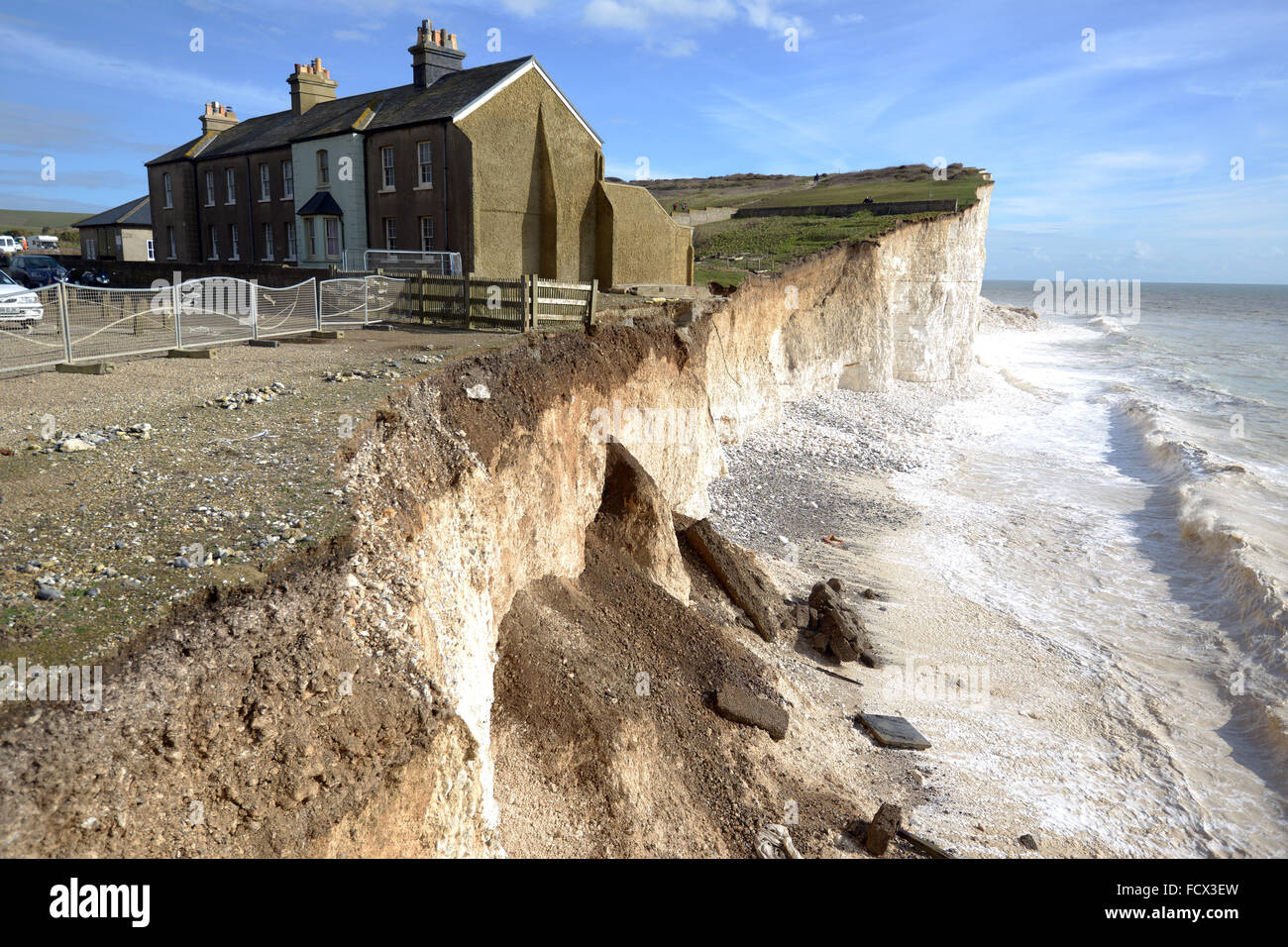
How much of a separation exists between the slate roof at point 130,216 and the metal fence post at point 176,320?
32.8 meters

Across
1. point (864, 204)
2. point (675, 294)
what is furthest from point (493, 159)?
point (864, 204)

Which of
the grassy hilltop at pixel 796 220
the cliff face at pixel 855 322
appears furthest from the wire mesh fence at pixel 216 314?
the grassy hilltop at pixel 796 220

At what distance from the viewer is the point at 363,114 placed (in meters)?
29.4

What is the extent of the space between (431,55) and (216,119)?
57.7 feet

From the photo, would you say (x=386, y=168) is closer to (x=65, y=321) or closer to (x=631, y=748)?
(x=65, y=321)

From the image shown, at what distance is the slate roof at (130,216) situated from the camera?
4275 cm

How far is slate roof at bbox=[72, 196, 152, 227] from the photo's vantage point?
4275 centimetres

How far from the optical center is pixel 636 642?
11445 mm

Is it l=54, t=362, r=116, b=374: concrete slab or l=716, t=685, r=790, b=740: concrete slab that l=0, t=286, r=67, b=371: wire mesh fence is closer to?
l=54, t=362, r=116, b=374: concrete slab

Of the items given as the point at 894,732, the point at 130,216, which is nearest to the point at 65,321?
the point at 894,732

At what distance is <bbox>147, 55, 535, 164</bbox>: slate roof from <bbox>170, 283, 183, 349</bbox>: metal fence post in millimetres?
12944
